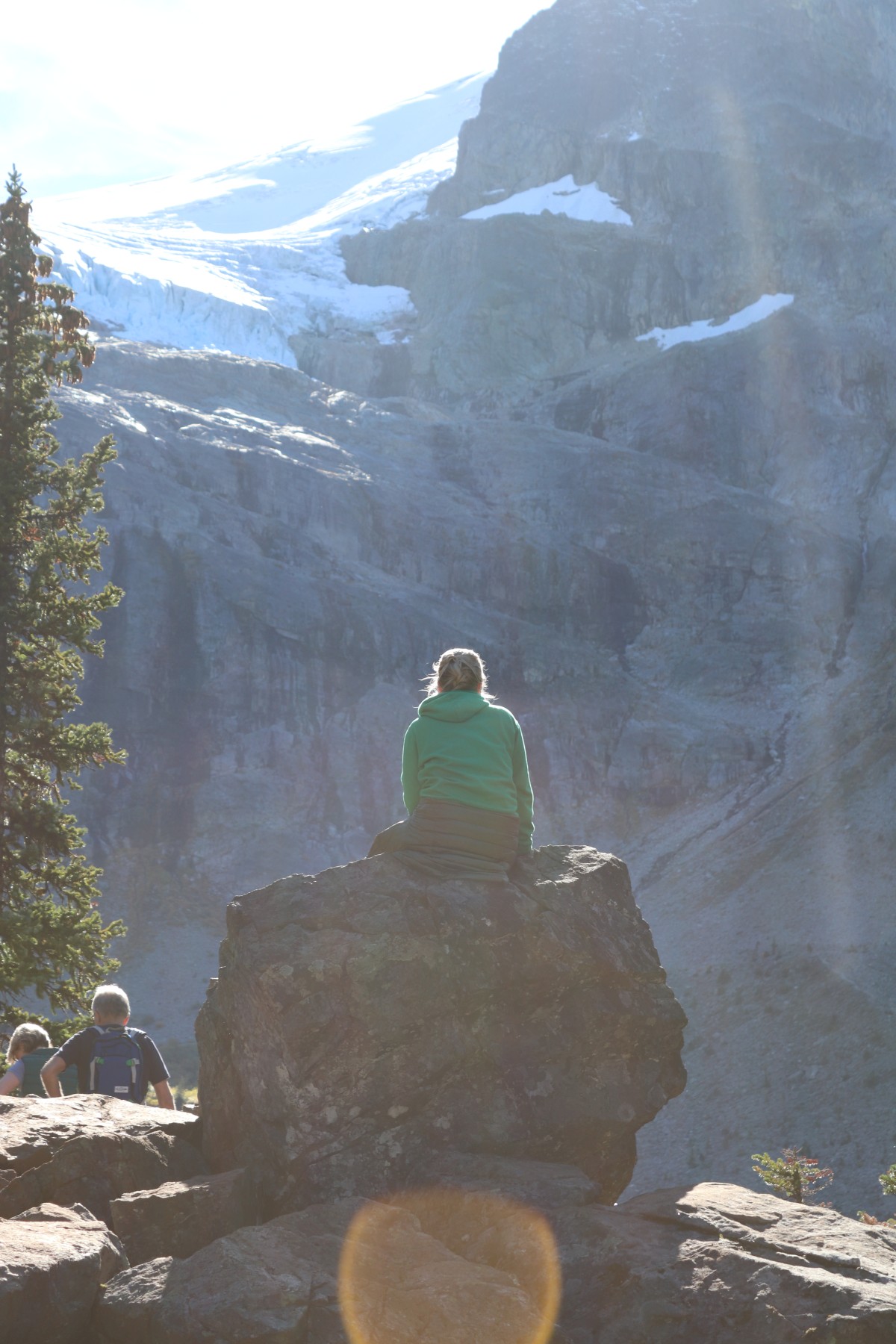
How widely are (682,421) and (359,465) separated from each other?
35185 millimetres

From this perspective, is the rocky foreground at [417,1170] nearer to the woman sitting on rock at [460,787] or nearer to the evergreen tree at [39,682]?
the woman sitting on rock at [460,787]

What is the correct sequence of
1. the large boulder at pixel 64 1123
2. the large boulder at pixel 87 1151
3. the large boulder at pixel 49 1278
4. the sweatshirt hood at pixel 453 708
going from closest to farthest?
the large boulder at pixel 49 1278, the large boulder at pixel 87 1151, the large boulder at pixel 64 1123, the sweatshirt hood at pixel 453 708

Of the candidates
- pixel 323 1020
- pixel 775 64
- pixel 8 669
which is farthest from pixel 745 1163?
pixel 775 64

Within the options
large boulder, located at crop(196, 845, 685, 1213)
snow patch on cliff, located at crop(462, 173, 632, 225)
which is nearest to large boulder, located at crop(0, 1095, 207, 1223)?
large boulder, located at crop(196, 845, 685, 1213)

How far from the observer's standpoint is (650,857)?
7750cm

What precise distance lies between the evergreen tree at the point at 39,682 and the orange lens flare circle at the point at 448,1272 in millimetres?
10342

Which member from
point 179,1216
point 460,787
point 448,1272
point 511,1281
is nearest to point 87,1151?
point 179,1216

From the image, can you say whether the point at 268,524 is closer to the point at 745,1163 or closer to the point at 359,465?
the point at 359,465

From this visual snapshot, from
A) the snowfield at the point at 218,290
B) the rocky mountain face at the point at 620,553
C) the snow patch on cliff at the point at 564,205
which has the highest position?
the snow patch on cliff at the point at 564,205

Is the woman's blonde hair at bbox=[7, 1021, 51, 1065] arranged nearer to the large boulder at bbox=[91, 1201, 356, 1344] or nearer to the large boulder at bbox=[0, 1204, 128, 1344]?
the large boulder at bbox=[0, 1204, 128, 1344]

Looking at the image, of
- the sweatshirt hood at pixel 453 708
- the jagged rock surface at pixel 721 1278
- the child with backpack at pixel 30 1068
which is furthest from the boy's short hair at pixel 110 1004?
the jagged rock surface at pixel 721 1278

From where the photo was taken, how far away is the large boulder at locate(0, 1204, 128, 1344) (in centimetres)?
629

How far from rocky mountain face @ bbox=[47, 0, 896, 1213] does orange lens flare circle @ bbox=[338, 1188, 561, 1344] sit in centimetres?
3084

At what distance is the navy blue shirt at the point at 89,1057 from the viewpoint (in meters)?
10.3
